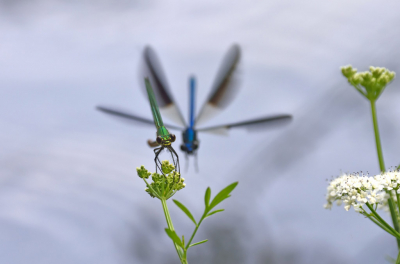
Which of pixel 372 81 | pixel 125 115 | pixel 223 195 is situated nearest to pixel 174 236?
pixel 223 195

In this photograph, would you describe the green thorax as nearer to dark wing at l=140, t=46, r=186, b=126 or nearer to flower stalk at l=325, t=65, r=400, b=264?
flower stalk at l=325, t=65, r=400, b=264

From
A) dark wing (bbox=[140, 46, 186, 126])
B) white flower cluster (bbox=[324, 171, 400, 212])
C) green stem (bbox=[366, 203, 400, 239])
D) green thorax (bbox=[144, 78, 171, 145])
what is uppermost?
dark wing (bbox=[140, 46, 186, 126])

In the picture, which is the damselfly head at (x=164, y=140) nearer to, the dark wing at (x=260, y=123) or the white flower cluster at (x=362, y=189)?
the white flower cluster at (x=362, y=189)

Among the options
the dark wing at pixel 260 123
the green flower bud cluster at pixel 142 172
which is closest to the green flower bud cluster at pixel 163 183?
the green flower bud cluster at pixel 142 172

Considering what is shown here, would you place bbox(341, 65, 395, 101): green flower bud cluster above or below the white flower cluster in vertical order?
above

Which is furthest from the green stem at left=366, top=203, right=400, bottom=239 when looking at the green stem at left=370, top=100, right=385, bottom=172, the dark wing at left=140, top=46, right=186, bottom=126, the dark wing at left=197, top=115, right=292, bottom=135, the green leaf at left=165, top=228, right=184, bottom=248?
the dark wing at left=140, top=46, right=186, bottom=126

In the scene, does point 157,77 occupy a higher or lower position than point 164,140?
higher

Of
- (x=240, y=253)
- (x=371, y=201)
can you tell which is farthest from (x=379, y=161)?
(x=240, y=253)

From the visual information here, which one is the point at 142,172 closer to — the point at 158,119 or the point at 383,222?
the point at 158,119

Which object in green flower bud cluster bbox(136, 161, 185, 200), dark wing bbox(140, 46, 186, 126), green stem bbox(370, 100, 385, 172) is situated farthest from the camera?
dark wing bbox(140, 46, 186, 126)
